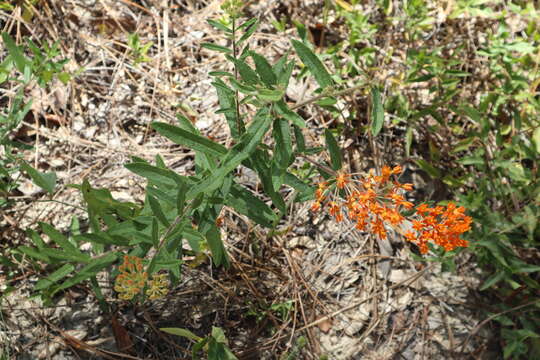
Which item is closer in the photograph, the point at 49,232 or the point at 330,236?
the point at 49,232

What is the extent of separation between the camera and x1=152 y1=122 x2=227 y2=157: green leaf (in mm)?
2467

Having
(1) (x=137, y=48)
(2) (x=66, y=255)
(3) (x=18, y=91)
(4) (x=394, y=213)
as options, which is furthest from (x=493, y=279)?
(3) (x=18, y=91)

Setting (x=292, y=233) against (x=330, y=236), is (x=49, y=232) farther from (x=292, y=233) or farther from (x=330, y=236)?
(x=330, y=236)

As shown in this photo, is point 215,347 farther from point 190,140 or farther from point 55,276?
point 190,140

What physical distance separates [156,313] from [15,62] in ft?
6.57

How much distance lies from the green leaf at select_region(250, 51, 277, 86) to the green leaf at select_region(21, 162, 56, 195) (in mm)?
1656

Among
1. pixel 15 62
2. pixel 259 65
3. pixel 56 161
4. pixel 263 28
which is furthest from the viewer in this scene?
pixel 263 28

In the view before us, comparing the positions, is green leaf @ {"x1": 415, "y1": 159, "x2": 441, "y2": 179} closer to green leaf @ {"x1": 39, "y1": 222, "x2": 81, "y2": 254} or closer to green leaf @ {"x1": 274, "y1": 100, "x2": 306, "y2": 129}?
green leaf @ {"x1": 274, "y1": 100, "x2": 306, "y2": 129}

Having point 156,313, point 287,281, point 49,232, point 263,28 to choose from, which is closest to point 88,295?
point 156,313

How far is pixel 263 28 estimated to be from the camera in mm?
4656

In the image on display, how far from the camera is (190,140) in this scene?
2.52m

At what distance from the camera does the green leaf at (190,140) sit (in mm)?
2467

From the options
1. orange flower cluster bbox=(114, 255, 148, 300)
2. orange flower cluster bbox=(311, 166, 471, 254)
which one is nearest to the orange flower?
orange flower cluster bbox=(311, 166, 471, 254)

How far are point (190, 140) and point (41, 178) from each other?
1337mm
